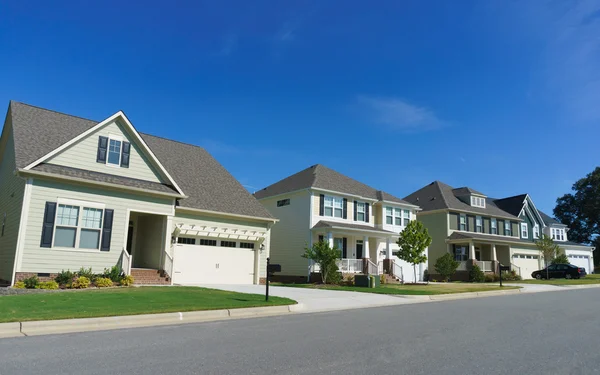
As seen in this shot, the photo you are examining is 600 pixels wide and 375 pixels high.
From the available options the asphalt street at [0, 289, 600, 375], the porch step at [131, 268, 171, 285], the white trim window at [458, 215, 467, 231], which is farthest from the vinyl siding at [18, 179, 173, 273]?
the white trim window at [458, 215, 467, 231]

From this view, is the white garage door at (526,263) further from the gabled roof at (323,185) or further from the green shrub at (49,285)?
the green shrub at (49,285)

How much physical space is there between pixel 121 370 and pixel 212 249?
18409 mm

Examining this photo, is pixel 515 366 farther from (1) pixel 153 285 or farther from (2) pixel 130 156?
(2) pixel 130 156

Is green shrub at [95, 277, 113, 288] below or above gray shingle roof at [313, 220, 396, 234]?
below

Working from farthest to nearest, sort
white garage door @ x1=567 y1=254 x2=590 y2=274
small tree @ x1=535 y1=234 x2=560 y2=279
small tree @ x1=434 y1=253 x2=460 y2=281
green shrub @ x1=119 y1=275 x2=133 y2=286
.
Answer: white garage door @ x1=567 y1=254 x2=590 y2=274
small tree @ x1=535 y1=234 x2=560 y2=279
small tree @ x1=434 y1=253 x2=460 y2=281
green shrub @ x1=119 y1=275 x2=133 y2=286

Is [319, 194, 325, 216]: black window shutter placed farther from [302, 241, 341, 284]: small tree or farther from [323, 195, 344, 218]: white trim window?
[302, 241, 341, 284]: small tree

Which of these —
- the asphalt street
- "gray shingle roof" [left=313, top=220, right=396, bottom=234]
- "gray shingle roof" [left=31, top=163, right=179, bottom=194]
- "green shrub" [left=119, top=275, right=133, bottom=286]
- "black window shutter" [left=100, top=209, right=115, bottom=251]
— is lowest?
the asphalt street

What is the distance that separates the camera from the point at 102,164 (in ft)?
66.5

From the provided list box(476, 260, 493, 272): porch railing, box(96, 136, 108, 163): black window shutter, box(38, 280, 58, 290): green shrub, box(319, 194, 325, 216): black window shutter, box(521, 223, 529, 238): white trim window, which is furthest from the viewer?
box(521, 223, 529, 238): white trim window

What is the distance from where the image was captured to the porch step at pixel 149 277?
20359 mm

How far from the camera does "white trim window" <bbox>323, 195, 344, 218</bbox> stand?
32331mm

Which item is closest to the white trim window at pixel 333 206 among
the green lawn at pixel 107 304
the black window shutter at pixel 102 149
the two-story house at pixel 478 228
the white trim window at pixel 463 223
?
the two-story house at pixel 478 228

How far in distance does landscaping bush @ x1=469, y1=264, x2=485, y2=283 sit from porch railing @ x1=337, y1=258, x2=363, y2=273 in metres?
11.8

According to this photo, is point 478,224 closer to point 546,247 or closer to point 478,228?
point 478,228
